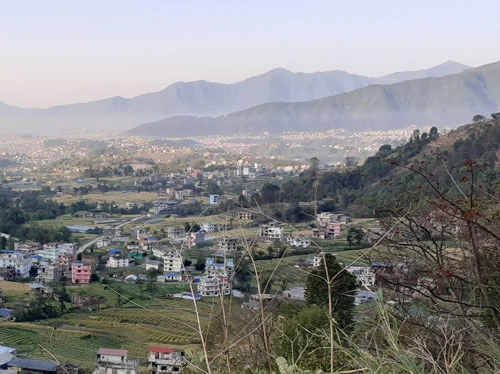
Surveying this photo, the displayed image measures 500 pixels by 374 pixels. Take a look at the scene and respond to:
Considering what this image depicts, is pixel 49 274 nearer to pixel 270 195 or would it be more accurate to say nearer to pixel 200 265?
pixel 200 265

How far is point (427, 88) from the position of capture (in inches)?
4365

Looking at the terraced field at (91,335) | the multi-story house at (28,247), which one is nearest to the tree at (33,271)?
the multi-story house at (28,247)

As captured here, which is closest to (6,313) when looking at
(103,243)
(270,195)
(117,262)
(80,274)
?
(80,274)

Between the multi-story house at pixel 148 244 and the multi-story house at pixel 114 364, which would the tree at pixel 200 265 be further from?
the multi-story house at pixel 114 364

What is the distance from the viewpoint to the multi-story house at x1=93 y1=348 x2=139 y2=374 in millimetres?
7065

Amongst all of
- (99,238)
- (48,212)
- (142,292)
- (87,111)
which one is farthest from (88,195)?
(87,111)

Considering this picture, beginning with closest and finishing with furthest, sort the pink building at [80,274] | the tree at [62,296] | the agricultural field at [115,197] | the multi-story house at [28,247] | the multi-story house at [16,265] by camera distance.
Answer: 1. the tree at [62,296]
2. the pink building at [80,274]
3. the multi-story house at [16,265]
4. the multi-story house at [28,247]
5. the agricultural field at [115,197]

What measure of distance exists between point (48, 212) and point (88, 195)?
19.6 ft

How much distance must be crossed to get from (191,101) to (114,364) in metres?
141

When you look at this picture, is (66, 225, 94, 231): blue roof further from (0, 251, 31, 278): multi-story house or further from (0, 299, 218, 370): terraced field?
(0, 299, 218, 370): terraced field

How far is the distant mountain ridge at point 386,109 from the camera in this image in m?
104

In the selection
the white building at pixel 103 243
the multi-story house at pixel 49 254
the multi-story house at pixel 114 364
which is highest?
the multi-story house at pixel 114 364

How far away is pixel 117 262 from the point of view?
16391mm

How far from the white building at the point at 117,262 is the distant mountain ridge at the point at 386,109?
276 ft
